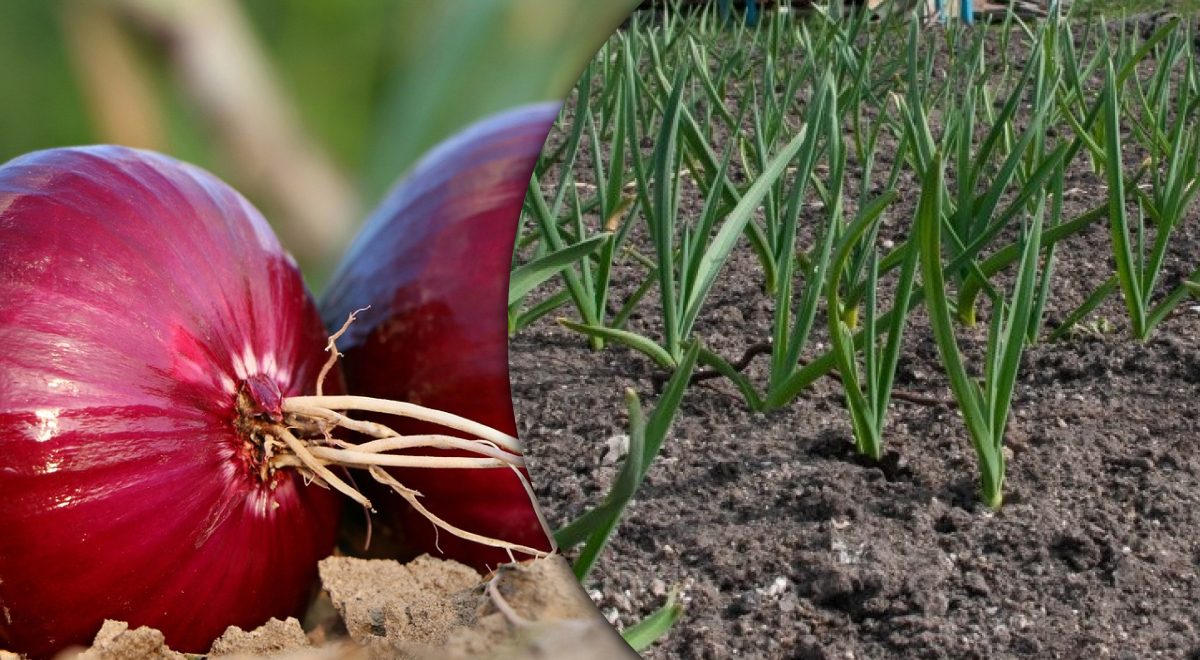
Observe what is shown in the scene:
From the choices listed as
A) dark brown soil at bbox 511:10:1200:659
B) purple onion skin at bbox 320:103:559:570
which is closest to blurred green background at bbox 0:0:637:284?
purple onion skin at bbox 320:103:559:570

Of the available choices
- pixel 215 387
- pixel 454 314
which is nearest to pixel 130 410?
pixel 215 387

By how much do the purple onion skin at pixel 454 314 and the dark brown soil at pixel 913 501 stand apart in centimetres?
22

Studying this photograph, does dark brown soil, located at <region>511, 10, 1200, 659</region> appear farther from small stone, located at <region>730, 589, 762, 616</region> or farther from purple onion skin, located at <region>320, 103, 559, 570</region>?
purple onion skin, located at <region>320, 103, 559, 570</region>

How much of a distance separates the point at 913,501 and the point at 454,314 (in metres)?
0.33

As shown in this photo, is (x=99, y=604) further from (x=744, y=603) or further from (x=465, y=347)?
(x=744, y=603)

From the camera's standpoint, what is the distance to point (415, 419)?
62 cm

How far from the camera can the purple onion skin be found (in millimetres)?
604

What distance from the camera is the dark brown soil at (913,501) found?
0.30 metres

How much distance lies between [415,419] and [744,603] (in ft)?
1.05

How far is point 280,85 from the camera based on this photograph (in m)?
0.78

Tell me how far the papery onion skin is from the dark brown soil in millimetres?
242

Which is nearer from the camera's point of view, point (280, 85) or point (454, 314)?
point (454, 314)

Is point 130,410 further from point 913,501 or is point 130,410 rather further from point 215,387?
point 913,501

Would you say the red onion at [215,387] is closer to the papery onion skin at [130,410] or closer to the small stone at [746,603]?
the papery onion skin at [130,410]
